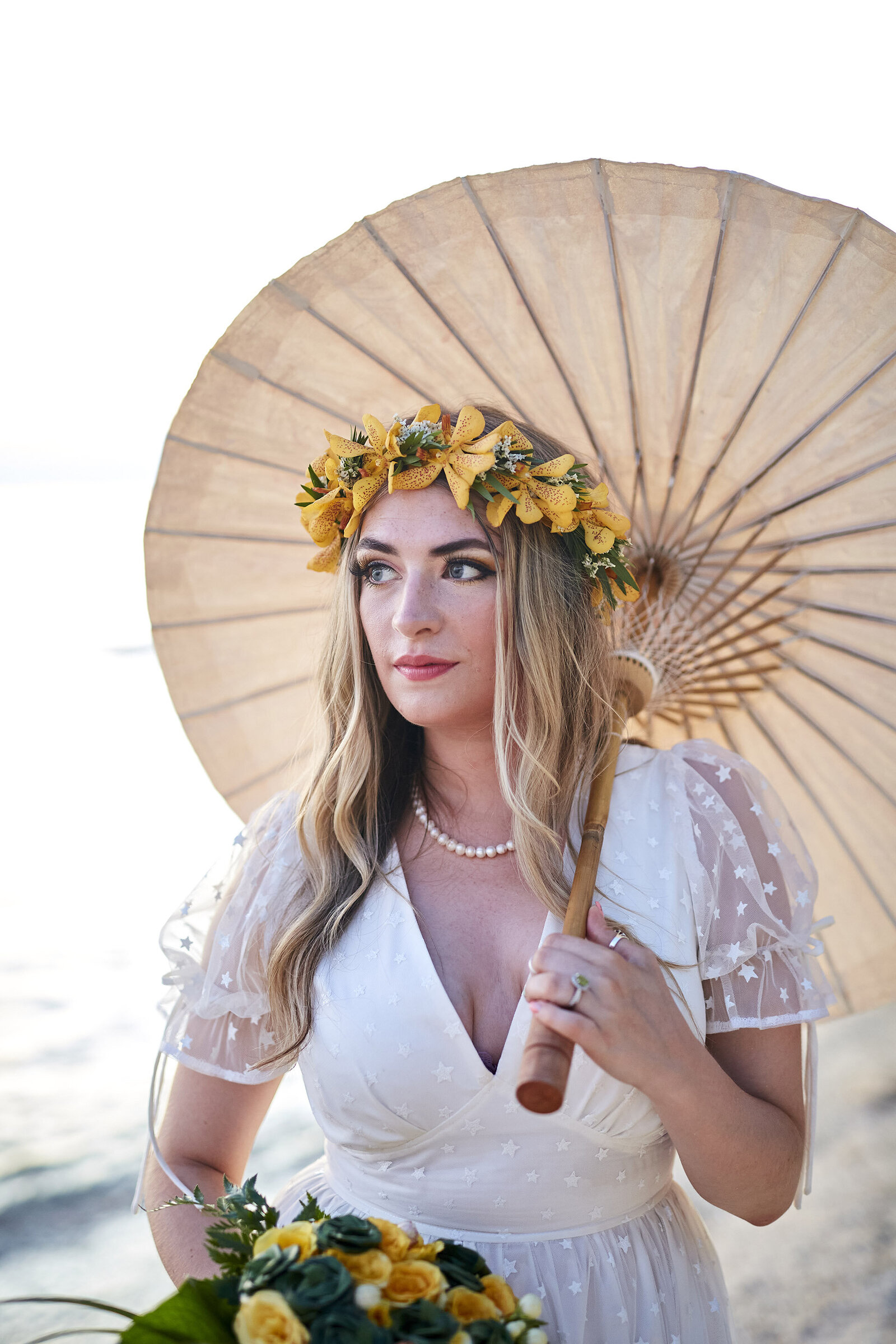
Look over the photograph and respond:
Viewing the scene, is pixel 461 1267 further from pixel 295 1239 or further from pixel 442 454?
pixel 442 454

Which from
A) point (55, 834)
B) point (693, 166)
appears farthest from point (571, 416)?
point (55, 834)

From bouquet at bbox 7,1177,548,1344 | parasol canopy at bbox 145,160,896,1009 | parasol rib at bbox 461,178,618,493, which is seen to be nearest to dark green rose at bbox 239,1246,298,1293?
bouquet at bbox 7,1177,548,1344

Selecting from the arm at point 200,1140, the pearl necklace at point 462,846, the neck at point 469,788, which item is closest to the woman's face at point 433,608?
the neck at point 469,788

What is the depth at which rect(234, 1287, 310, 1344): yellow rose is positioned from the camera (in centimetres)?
86

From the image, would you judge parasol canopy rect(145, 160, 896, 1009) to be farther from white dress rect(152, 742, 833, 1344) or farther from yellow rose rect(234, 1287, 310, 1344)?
yellow rose rect(234, 1287, 310, 1344)

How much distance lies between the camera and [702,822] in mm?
1593

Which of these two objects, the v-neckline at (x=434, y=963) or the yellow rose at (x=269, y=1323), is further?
the v-neckline at (x=434, y=963)

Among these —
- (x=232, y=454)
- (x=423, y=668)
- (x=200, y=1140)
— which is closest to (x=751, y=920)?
(x=423, y=668)

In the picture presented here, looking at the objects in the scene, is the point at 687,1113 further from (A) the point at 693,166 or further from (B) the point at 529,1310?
(A) the point at 693,166

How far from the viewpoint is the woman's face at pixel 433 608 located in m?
1.56

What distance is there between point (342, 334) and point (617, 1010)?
3.91ft

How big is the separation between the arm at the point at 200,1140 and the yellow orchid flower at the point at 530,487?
1052mm

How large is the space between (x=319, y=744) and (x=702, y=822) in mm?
703

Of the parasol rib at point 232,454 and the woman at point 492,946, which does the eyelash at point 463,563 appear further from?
the parasol rib at point 232,454
